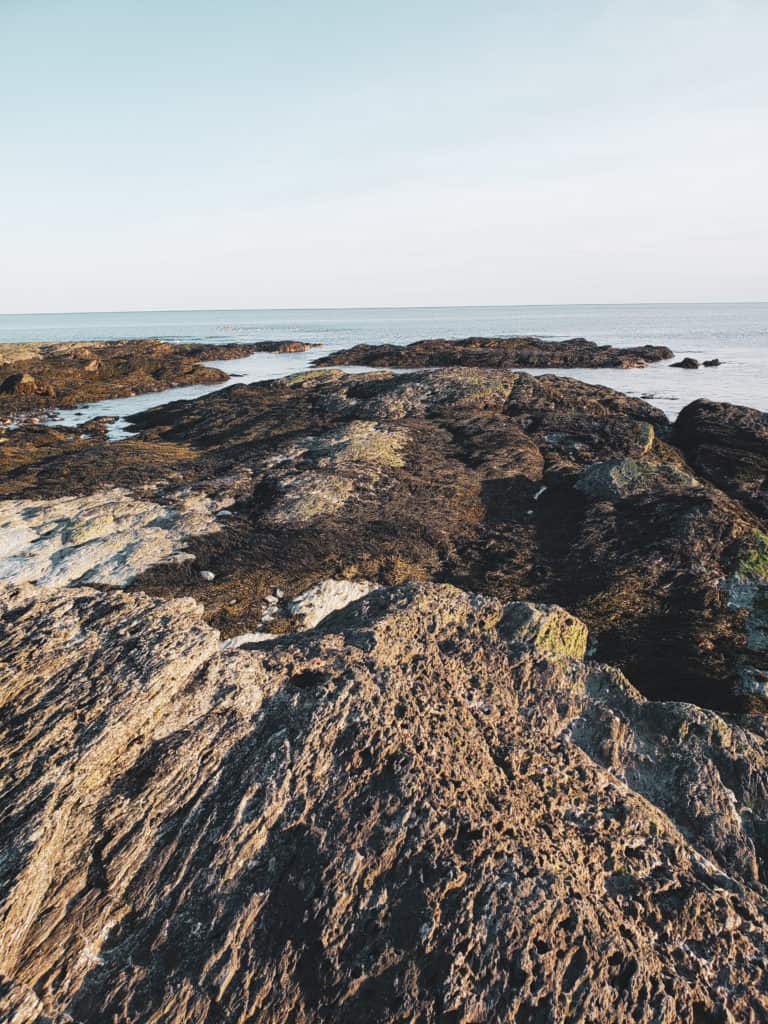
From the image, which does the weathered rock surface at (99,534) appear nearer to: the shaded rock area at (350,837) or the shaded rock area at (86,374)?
the shaded rock area at (350,837)

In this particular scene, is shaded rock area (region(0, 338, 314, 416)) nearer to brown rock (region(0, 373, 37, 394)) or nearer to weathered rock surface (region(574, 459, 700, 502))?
brown rock (region(0, 373, 37, 394))

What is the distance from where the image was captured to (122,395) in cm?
4903

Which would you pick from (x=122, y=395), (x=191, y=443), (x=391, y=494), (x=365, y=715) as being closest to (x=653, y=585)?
(x=391, y=494)

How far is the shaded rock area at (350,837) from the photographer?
4129 mm

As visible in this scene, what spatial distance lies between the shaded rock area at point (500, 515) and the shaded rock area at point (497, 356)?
35.2 m

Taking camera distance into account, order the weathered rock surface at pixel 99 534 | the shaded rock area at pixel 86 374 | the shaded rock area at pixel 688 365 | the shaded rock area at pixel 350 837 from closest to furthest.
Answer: the shaded rock area at pixel 350 837
the weathered rock surface at pixel 99 534
the shaded rock area at pixel 86 374
the shaded rock area at pixel 688 365

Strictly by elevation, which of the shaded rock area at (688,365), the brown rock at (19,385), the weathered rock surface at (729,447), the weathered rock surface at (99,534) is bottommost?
the shaded rock area at (688,365)

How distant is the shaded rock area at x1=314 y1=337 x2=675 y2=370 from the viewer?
198ft

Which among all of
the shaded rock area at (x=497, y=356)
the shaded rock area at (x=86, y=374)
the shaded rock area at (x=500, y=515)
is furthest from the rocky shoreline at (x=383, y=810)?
the shaded rock area at (x=497, y=356)

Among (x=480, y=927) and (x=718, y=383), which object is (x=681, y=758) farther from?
(x=718, y=383)

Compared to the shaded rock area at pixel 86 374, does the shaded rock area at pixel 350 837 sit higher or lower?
higher

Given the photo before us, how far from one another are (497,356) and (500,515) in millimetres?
48652

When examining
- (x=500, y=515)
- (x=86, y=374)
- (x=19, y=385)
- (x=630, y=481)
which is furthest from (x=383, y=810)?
(x=86, y=374)

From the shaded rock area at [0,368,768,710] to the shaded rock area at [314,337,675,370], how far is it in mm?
35181
